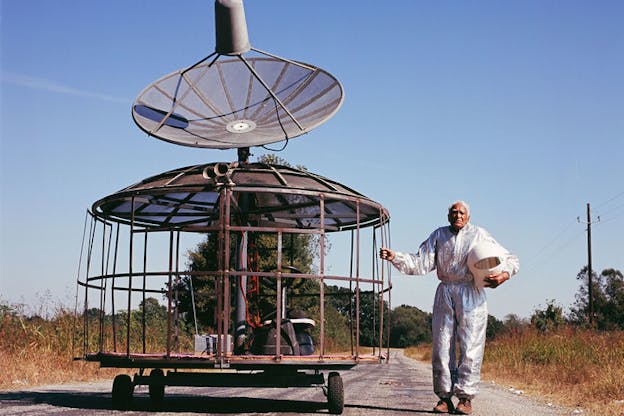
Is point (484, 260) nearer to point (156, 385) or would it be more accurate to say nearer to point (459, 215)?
point (459, 215)

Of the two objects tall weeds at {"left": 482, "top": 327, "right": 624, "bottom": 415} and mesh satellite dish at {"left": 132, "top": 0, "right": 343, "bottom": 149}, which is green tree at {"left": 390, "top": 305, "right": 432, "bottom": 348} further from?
mesh satellite dish at {"left": 132, "top": 0, "right": 343, "bottom": 149}

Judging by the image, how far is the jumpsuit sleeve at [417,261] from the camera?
9.57 metres

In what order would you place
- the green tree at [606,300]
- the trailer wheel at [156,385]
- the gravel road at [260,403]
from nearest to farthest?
the gravel road at [260,403], the trailer wheel at [156,385], the green tree at [606,300]

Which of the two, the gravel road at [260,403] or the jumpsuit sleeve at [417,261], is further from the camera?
the jumpsuit sleeve at [417,261]

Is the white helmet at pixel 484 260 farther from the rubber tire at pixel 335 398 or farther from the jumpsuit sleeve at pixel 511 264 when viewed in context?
the rubber tire at pixel 335 398

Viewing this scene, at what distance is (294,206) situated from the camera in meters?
12.7

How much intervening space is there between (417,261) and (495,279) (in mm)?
1002

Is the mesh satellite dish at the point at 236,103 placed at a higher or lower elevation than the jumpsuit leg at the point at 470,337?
higher

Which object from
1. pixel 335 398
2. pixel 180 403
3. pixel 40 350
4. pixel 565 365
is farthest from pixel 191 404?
pixel 565 365

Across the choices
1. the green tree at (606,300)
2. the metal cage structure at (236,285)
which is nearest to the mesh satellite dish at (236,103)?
the metal cage structure at (236,285)

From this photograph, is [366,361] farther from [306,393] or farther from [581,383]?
[581,383]

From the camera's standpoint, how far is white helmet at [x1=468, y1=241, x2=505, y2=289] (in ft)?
29.6

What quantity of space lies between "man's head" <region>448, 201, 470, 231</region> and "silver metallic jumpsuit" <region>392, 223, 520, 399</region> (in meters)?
0.06

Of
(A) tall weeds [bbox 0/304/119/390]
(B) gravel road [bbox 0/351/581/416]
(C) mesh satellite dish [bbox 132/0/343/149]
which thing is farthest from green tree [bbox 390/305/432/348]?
(C) mesh satellite dish [bbox 132/0/343/149]
